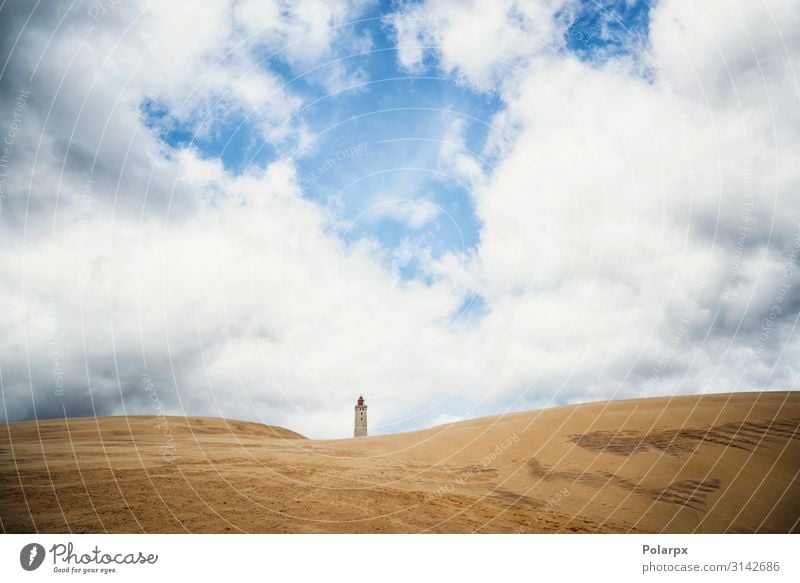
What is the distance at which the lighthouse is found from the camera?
4650 cm

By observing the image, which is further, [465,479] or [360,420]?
[360,420]

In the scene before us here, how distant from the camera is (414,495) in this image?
12570 mm

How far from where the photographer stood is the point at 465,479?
52.3ft

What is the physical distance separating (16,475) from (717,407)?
96.2ft

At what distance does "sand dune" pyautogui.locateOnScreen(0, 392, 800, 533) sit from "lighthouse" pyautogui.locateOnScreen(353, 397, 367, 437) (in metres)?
24.4

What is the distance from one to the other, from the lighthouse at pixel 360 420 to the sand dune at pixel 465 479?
2441 cm

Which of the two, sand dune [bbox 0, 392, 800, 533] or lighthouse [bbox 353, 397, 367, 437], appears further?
lighthouse [bbox 353, 397, 367, 437]

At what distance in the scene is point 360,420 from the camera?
46781mm

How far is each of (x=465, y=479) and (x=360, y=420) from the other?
3246cm

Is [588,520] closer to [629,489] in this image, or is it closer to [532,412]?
[629,489]

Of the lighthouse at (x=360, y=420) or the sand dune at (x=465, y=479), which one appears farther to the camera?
the lighthouse at (x=360, y=420)

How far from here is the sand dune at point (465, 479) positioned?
33.2 feet

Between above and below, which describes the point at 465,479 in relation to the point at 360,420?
below
